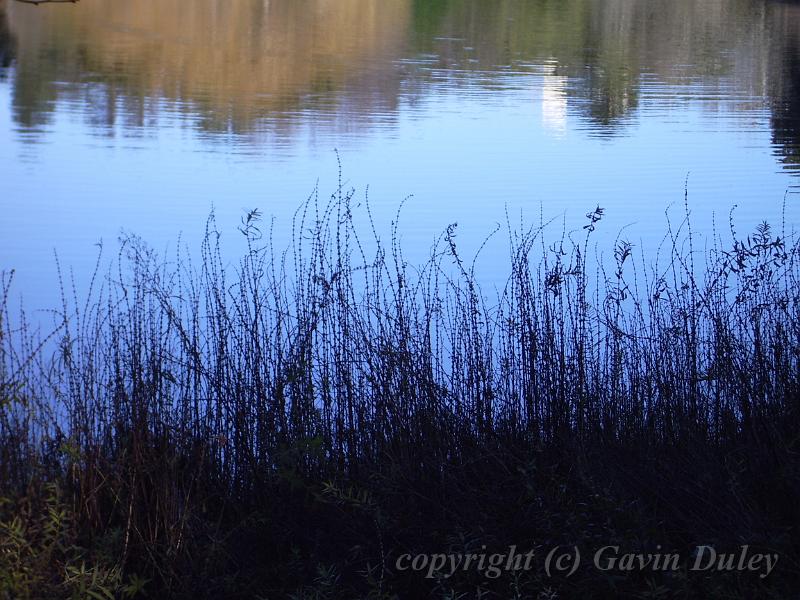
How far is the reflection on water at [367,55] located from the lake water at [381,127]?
0.39 feet

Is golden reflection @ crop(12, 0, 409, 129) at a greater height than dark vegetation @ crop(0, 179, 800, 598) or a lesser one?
greater

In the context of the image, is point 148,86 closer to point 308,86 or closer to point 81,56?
point 308,86

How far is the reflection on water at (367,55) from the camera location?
21.5 meters

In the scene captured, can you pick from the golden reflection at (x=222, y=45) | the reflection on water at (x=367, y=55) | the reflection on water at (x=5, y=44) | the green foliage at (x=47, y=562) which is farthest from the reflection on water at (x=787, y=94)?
the reflection on water at (x=5, y=44)

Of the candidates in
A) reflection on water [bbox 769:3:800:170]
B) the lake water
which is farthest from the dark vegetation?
reflection on water [bbox 769:3:800:170]

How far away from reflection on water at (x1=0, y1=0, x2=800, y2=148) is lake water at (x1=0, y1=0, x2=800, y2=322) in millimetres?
120

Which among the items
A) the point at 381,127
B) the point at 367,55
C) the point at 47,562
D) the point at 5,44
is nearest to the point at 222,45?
the point at 367,55

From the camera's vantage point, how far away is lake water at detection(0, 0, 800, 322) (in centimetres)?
1302

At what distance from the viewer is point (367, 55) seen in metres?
30.3

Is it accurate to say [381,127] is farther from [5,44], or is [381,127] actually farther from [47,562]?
[5,44]

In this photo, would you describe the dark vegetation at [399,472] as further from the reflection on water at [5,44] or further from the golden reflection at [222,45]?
the reflection on water at [5,44]

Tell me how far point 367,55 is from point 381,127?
11.9m

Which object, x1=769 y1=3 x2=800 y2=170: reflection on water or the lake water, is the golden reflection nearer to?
the lake water

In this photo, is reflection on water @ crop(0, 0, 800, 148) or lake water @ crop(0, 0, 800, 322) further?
reflection on water @ crop(0, 0, 800, 148)
